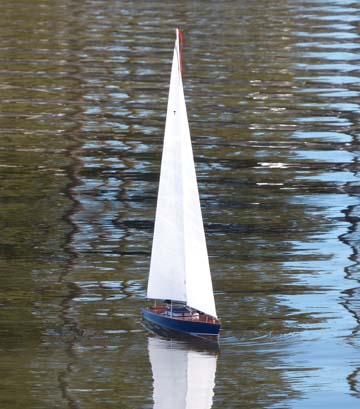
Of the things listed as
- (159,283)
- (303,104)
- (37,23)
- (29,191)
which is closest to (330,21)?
(37,23)

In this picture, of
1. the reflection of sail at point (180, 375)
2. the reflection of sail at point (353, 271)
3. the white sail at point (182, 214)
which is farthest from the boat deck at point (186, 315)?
the reflection of sail at point (353, 271)

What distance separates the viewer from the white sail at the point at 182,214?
22375mm

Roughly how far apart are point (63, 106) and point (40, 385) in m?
24.7

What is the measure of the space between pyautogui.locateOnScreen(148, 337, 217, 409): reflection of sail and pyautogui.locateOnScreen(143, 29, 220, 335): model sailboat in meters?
0.38

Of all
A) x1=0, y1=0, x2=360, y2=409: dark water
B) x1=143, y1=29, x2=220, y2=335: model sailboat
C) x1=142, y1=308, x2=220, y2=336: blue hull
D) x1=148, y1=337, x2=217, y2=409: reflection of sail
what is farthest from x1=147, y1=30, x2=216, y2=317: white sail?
x1=0, y1=0, x2=360, y2=409: dark water

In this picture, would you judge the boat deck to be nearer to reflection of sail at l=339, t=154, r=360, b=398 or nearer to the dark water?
the dark water

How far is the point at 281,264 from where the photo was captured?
27.9 m

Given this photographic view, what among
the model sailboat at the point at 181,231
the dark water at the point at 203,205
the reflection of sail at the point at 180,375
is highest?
the model sailboat at the point at 181,231

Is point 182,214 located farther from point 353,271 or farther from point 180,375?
point 353,271

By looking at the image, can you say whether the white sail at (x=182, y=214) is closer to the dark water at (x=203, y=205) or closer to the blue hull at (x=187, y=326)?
the blue hull at (x=187, y=326)

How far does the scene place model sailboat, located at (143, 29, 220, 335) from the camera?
22.4 metres

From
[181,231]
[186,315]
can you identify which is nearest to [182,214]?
[181,231]

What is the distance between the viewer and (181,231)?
22562 millimetres

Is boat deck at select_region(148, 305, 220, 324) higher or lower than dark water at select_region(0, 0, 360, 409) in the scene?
higher
